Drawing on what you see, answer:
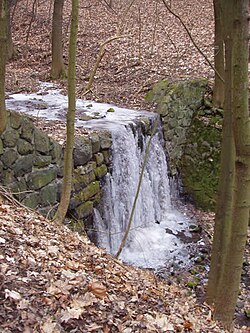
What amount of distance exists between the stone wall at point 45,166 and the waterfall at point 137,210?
42 centimetres

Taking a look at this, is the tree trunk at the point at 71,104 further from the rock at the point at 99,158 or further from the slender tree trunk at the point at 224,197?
the rock at the point at 99,158

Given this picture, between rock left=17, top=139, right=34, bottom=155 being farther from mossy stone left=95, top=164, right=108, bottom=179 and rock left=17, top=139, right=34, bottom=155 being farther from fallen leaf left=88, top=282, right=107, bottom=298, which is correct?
fallen leaf left=88, top=282, right=107, bottom=298

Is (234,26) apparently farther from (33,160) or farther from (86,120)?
(86,120)

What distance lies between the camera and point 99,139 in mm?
7352

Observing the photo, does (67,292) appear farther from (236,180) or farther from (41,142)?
(41,142)

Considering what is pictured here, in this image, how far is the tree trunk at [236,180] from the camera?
10.8 ft

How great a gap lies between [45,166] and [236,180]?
3.05 metres

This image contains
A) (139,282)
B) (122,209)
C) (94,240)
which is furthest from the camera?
(122,209)

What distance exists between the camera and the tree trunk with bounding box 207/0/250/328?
3301mm

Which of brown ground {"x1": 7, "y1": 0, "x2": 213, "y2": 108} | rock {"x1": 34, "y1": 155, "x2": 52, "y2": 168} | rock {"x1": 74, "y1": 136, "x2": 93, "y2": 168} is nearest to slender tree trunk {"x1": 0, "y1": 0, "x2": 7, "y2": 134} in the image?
rock {"x1": 34, "y1": 155, "x2": 52, "y2": 168}

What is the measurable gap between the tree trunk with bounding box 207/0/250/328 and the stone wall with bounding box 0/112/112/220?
2.05 meters

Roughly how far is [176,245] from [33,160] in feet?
11.4

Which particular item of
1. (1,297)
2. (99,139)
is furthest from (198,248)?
(1,297)

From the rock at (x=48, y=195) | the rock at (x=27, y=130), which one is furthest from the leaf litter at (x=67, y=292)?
the rock at (x=48, y=195)
